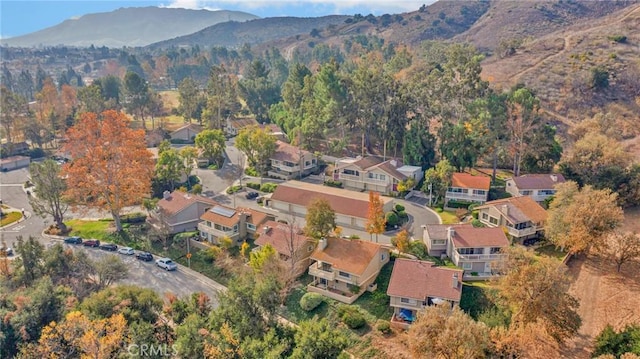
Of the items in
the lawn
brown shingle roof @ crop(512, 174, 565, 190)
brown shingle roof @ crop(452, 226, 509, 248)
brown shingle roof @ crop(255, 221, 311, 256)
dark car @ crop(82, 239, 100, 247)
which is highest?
brown shingle roof @ crop(512, 174, 565, 190)

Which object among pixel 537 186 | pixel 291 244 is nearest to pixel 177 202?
pixel 291 244

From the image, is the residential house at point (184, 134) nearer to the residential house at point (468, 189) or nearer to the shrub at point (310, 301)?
the residential house at point (468, 189)

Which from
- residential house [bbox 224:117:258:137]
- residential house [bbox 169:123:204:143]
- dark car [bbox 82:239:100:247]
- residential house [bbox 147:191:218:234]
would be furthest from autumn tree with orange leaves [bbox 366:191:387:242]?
residential house [bbox 169:123:204:143]

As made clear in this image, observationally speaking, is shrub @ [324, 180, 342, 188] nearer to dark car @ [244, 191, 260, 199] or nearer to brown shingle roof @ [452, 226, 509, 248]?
dark car @ [244, 191, 260, 199]

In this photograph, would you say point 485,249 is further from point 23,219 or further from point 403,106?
point 23,219

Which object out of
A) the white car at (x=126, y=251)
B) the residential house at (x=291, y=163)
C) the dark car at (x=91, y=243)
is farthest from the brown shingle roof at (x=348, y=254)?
the dark car at (x=91, y=243)

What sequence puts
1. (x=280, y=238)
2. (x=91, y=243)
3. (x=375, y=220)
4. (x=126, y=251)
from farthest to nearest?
(x=91, y=243), (x=126, y=251), (x=280, y=238), (x=375, y=220)

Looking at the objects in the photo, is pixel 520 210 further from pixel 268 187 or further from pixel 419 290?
pixel 268 187
